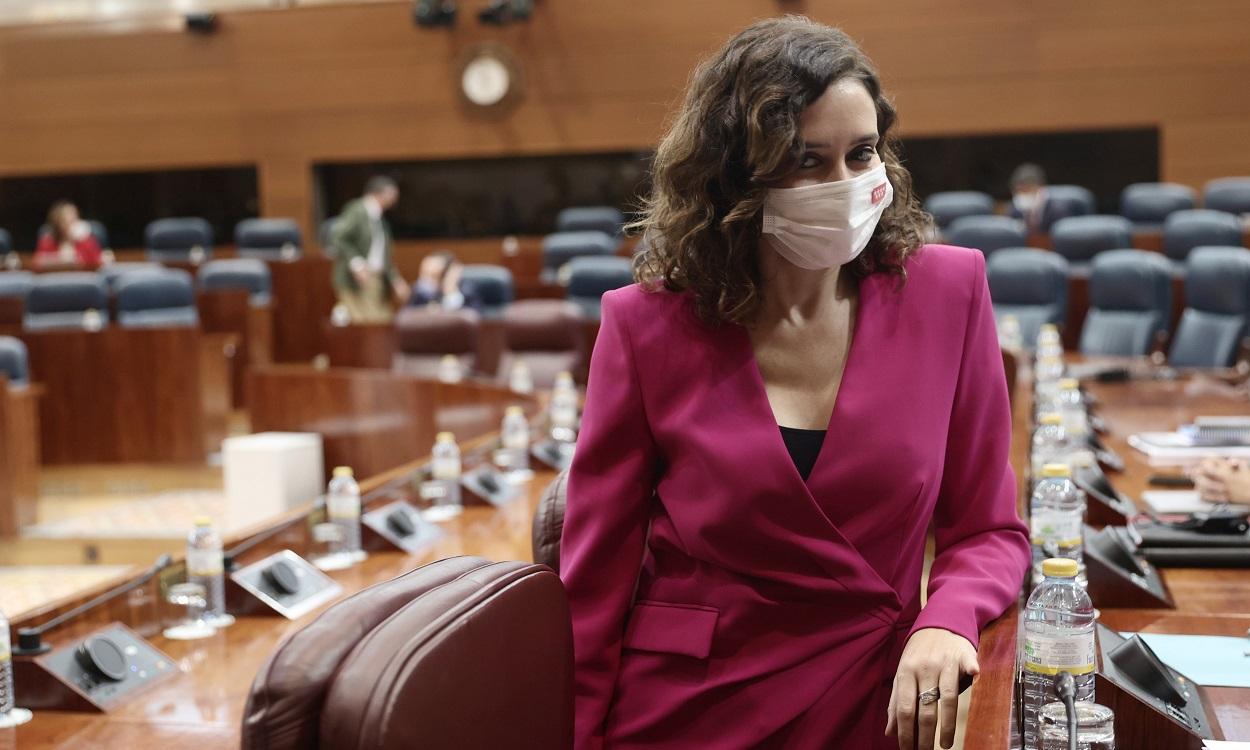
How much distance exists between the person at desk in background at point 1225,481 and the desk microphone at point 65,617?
197 cm

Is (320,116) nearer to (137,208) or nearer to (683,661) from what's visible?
(137,208)

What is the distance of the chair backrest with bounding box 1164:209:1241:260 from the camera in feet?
25.9

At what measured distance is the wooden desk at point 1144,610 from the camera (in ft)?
4.21

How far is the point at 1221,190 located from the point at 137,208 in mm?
9283

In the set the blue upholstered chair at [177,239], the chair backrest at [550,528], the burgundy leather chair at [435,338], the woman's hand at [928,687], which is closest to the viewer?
the woman's hand at [928,687]

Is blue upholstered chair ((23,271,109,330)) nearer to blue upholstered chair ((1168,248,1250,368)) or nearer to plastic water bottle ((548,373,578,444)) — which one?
plastic water bottle ((548,373,578,444))

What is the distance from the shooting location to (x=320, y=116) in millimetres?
12023

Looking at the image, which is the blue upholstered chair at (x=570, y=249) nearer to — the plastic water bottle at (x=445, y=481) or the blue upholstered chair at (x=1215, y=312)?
the blue upholstered chair at (x=1215, y=312)

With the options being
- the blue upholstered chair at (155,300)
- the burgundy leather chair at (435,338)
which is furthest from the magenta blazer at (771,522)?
the blue upholstered chair at (155,300)

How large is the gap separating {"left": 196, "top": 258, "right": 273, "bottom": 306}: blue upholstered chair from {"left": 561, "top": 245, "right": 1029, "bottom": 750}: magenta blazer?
7.92 m

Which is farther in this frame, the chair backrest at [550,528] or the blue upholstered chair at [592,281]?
the blue upholstered chair at [592,281]

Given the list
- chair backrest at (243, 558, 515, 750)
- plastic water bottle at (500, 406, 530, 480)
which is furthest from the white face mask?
plastic water bottle at (500, 406, 530, 480)

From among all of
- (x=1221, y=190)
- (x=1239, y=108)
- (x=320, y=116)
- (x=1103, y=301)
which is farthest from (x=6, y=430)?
(x=1239, y=108)

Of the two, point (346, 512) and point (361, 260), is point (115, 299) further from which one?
point (346, 512)
